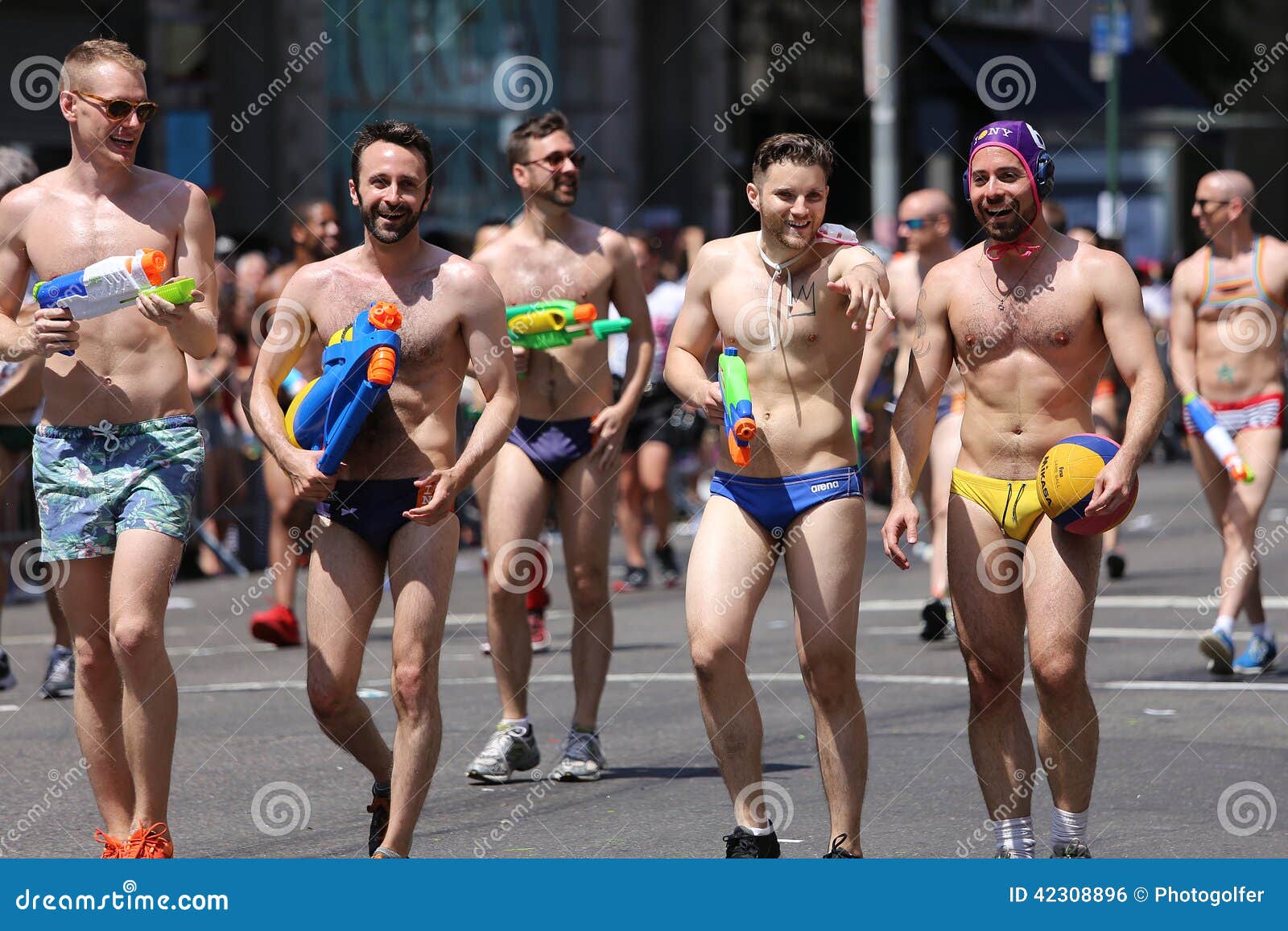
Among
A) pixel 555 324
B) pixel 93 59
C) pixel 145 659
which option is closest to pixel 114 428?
pixel 145 659

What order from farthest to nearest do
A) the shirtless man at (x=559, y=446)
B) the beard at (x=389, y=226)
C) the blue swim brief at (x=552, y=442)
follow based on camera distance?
1. the blue swim brief at (x=552, y=442)
2. the shirtless man at (x=559, y=446)
3. the beard at (x=389, y=226)

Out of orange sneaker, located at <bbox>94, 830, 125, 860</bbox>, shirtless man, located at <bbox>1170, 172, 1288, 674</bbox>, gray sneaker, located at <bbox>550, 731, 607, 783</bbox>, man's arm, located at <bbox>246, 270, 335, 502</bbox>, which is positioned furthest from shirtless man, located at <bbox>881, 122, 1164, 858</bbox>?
shirtless man, located at <bbox>1170, 172, 1288, 674</bbox>

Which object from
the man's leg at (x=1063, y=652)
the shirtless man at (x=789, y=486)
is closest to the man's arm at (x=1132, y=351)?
the man's leg at (x=1063, y=652)

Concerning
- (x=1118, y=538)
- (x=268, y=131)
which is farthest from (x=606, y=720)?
(x=268, y=131)

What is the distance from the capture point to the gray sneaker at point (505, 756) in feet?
25.6

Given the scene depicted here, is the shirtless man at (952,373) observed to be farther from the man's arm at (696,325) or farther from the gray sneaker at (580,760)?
the man's arm at (696,325)

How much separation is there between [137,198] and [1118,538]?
39.1ft

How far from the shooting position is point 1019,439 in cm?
595

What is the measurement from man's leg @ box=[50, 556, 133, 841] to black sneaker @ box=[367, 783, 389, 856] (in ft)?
2.41

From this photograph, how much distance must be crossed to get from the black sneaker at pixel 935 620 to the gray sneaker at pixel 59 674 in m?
4.65

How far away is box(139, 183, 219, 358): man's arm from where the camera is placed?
5926 mm

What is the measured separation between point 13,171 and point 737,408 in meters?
4.96

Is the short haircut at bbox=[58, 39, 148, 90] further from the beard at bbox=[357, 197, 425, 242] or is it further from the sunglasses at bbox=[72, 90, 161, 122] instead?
the beard at bbox=[357, 197, 425, 242]

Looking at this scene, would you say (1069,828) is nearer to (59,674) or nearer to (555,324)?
(555,324)
